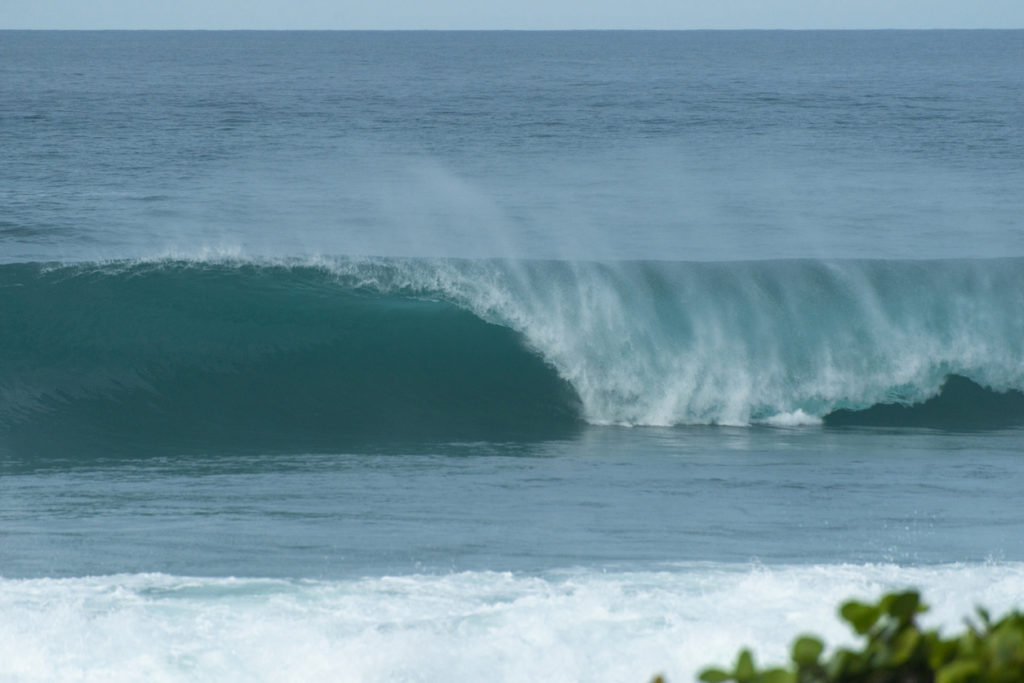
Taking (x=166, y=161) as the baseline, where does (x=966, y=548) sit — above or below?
below

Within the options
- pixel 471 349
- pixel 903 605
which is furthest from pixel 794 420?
pixel 903 605

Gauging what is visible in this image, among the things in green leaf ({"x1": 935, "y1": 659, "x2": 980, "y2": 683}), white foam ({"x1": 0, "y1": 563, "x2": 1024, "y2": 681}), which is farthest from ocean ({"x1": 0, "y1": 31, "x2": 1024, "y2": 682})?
green leaf ({"x1": 935, "y1": 659, "x2": 980, "y2": 683})

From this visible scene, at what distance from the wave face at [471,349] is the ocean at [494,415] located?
5cm

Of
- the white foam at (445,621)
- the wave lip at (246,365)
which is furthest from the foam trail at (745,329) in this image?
the white foam at (445,621)

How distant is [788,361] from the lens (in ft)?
44.8

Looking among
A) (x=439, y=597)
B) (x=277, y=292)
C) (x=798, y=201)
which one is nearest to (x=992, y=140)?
(x=798, y=201)

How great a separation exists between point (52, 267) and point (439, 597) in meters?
10.6

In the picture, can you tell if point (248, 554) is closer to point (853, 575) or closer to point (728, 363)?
point (853, 575)

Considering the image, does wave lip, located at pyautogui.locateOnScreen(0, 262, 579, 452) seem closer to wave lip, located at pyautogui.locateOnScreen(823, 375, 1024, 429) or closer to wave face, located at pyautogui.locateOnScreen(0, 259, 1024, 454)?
wave face, located at pyautogui.locateOnScreen(0, 259, 1024, 454)

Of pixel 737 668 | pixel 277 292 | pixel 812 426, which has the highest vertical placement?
pixel 737 668

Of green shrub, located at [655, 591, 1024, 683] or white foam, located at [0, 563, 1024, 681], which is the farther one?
white foam, located at [0, 563, 1024, 681]

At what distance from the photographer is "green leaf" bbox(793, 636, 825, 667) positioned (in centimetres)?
154

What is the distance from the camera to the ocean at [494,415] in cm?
600

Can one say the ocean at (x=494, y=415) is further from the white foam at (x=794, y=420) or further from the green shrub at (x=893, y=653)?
the green shrub at (x=893, y=653)
